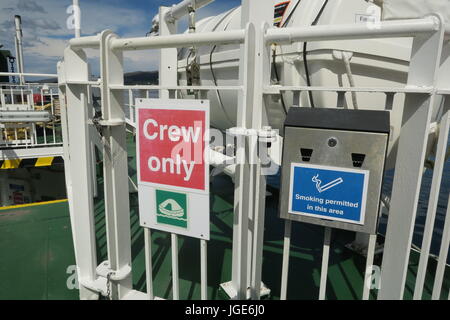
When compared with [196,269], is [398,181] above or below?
above

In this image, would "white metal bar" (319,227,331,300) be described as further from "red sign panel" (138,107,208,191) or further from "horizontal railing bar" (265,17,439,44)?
"horizontal railing bar" (265,17,439,44)

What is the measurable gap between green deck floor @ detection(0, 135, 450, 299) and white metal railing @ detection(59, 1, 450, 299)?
617 mm

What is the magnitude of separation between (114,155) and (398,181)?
146cm

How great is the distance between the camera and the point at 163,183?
159 centimetres

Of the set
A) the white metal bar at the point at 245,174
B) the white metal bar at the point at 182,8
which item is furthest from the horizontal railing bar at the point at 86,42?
the white metal bar at the point at 182,8

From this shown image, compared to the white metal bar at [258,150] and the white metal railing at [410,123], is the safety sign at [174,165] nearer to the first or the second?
the white metal bar at [258,150]

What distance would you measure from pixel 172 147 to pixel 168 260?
1.66 meters

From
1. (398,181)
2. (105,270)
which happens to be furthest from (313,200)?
(105,270)

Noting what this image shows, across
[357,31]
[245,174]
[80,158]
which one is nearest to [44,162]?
[80,158]

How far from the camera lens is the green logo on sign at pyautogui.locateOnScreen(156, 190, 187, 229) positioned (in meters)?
1.57

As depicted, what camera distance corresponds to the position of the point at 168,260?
2.81 m

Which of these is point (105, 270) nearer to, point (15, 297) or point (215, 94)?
point (15, 297)

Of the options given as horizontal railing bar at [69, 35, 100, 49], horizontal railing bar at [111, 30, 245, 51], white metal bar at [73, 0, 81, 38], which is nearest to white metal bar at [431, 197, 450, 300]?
horizontal railing bar at [111, 30, 245, 51]

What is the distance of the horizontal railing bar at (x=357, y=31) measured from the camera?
3.59 ft
